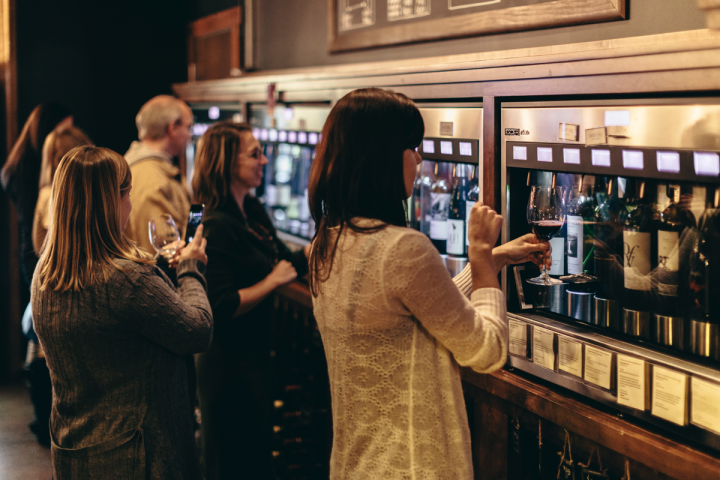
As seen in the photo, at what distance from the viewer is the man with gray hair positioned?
301 centimetres

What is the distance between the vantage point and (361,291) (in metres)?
1.32

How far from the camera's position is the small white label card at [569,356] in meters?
1.60

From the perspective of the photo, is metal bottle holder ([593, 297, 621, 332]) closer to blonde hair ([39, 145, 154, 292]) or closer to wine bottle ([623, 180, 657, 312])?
wine bottle ([623, 180, 657, 312])

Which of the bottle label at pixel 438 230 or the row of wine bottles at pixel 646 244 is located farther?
the bottle label at pixel 438 230

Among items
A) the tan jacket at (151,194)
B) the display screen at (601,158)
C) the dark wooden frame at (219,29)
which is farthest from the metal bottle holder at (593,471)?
the dark wooden frame at (219,29)

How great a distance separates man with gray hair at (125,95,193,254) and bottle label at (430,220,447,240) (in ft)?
4.30

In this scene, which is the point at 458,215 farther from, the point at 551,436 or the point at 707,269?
the point at 707,269

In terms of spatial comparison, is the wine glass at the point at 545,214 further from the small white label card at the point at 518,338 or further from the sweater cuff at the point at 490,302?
the sweater cuff at the point at 490,302

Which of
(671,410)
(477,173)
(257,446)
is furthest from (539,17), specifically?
(257,446)

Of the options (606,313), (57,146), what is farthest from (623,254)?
(57,146)

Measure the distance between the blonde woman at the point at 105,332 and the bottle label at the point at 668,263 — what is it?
1.19m

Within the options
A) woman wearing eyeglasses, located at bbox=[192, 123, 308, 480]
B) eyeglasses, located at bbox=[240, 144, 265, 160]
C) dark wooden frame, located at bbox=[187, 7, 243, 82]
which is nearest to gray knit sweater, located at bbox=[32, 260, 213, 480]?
woman wearing eyeglasses, located at bbox=[192, 123, 308, 480]

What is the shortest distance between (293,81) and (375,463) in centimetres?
207

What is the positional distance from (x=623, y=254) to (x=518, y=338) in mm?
384
